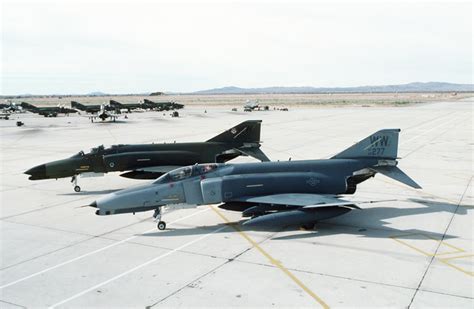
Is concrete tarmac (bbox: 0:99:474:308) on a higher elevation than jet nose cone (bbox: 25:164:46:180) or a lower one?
lower

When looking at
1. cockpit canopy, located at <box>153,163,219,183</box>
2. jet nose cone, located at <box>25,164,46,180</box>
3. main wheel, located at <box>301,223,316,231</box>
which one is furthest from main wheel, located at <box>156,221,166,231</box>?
jet nose cone, located at <box>25,164,46,180</box>

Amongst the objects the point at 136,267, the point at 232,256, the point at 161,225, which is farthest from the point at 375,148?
the point at 136,267

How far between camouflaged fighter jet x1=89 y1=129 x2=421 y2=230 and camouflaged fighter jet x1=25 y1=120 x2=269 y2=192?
5.72 metres

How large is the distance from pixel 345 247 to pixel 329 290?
2.94 meters

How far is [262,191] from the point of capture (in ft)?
48.6

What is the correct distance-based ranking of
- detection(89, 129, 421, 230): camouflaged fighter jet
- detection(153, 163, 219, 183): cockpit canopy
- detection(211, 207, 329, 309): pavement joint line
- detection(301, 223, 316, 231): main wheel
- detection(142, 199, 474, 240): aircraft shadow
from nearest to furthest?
detection(211, 207, 329, 309): pavement joint line, detection(142, 199, 474, 240): aircraft shadow, detection(89, 129, 421, 230): camouflaged fighter jet, detection(301, 223, 316, 231): main wheel, detection(153, 163, 219, 183): cockpit canopy

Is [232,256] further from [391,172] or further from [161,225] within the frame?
[391,172]

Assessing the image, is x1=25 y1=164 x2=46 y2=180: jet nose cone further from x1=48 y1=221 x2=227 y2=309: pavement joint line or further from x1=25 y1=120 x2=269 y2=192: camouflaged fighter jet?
x1=48 y1=221 x2=227 y2=309: pavement joint line

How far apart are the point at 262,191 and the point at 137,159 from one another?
795 cm

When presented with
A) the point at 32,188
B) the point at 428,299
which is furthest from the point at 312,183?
the point at 32,188

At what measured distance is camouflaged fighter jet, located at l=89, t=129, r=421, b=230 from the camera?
1380 centimetres

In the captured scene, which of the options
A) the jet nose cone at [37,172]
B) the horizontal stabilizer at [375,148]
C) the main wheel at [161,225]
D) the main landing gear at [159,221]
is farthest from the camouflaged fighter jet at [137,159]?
the horizontal stabilizer at [375,148]

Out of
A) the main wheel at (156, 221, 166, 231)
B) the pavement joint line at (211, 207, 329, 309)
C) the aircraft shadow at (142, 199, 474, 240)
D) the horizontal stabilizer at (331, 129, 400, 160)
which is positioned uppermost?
the horizontal stabilizer at (331, 129, 400, 160)

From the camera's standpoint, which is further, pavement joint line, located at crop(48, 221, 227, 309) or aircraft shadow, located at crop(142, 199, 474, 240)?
aircraft shadow, located at crop(142, 199, 474, 240)
